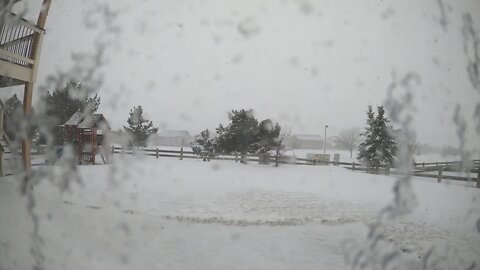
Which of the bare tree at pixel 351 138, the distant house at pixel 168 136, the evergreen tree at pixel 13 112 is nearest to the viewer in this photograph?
the evergreen tree at pixel 13 112

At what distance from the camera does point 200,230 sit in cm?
278

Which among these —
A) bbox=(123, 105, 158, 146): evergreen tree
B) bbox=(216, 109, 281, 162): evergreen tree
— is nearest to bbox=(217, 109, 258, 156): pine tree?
bbox=(216, 109, 281, 162): evergreen tree

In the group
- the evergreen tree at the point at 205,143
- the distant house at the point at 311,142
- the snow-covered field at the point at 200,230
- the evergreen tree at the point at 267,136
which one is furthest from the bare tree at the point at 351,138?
the snow-covered field at the point at 200,230

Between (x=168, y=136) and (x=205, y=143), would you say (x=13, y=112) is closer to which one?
(x=168, y=136)

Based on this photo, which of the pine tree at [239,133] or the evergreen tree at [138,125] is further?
the pine tree at [239,133]

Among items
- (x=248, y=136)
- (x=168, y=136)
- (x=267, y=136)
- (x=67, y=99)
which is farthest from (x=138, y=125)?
(x=267, y=136)

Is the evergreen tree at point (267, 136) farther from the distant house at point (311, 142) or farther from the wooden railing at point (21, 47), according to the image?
the distant house at point (311, 142)

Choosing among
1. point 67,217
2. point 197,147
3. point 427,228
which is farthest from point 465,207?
point 197,147

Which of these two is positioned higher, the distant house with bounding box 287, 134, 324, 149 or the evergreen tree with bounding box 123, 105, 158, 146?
the distant house with bounding box 287, 134, 324, 149

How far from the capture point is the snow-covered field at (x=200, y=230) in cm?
165

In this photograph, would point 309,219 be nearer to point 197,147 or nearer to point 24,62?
point 24,62

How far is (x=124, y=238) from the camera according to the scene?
7.25 ft

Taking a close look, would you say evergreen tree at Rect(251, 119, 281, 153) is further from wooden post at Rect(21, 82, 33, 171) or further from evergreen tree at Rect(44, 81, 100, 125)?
wooden post at Rect(21, 82, 33, 171)

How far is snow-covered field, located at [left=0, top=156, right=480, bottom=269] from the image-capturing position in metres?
1.65
